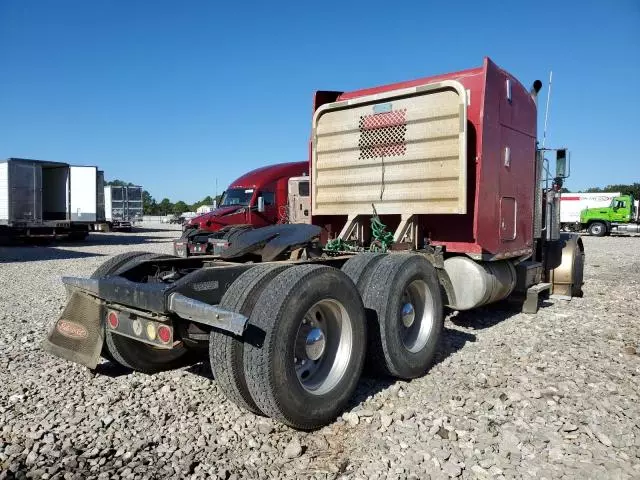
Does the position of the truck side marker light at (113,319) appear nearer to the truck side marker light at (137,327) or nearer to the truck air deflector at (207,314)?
the truck side marker light at (137,327)

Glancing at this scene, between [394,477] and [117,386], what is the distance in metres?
2.44

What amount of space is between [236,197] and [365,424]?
12.2 metres

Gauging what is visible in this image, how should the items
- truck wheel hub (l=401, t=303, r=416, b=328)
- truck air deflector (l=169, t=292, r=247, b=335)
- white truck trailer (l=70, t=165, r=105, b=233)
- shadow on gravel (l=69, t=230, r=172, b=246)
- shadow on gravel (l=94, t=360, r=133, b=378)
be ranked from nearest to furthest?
truck air deflector (l=169, t=292, r=247, b=335) < shadow on gravel (l=94, t=360, r=133, b=378) < truck wheel hub (l=401, t=303, r=416, b=328) < white truck trailer (l=70, t=165, r=105, b=233) < shadow on gravel (l=69, t=230, r=172, b=246)

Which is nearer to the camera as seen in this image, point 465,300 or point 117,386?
point 117,386

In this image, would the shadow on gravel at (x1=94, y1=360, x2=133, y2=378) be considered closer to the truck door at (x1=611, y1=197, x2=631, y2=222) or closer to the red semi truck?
the red semi truck

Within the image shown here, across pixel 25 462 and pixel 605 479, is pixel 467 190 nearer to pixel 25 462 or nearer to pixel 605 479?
pixel 605 479

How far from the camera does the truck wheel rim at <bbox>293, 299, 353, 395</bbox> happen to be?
139 inches

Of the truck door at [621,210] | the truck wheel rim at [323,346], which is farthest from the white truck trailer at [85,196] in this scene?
the truck door at [621,210]

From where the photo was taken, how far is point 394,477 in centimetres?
278

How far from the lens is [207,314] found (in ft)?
9.55

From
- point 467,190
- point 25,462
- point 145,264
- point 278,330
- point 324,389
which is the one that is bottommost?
point 25,462

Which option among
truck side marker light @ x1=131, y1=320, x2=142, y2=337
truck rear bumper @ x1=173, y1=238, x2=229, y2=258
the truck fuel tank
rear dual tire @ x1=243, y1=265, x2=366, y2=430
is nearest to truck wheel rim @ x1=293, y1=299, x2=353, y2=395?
rear dual tire @ x1=243, y1=265, x2=366, y2=430

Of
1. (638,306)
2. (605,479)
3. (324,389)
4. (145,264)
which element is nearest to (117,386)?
(145,264)

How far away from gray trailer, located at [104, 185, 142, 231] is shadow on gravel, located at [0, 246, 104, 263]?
46.9 feet
